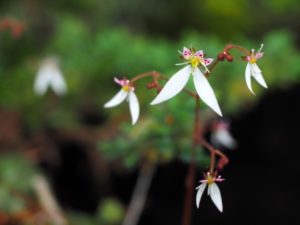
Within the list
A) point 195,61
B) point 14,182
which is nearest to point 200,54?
point 195,61

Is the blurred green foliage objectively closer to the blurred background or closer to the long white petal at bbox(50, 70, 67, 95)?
the blurred background

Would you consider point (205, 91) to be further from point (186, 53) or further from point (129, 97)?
point (129, 97)

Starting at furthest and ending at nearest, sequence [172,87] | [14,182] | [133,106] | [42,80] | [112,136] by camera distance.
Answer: [112,136]
[42,80]
[14,182]
[133,106]
[172,87]

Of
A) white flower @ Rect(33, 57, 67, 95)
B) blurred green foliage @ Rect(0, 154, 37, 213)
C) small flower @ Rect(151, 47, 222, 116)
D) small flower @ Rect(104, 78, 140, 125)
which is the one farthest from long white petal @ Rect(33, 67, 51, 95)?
small flower @ Rect(151, 47, 222, 116)

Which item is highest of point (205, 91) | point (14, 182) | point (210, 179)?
point (14, 182)

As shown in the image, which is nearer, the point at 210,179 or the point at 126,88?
the point at 210,179

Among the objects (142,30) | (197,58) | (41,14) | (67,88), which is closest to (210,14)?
(142,30)

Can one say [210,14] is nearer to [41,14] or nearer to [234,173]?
[41,14]

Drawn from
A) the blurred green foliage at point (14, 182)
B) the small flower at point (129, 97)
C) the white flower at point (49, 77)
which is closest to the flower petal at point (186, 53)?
the small flower at point (129, 97)

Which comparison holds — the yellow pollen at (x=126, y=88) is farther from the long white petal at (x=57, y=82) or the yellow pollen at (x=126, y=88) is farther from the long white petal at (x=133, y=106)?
the long white petal at (x=57, y=82)
